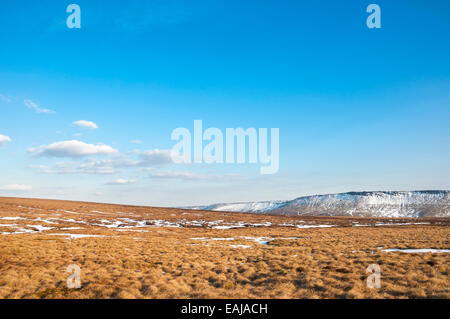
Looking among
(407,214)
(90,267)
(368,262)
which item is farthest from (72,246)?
(407,214)

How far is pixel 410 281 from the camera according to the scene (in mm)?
11391
